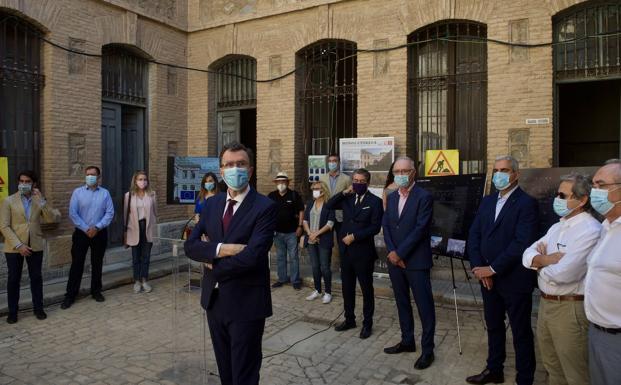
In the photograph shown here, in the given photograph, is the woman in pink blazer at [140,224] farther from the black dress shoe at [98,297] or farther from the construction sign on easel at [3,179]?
the construction sign on easel at [3,179]

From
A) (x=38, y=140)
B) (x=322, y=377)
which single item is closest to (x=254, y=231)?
(x=322, y=377)

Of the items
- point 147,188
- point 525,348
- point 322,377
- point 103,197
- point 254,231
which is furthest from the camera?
point 147,188

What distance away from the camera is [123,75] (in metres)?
10.6

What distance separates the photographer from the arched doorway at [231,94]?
37.6ft

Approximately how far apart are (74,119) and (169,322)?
4.97 meters

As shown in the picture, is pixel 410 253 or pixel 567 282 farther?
pixel 410 253

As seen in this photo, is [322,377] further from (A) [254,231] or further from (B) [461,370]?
(A) [254,231]

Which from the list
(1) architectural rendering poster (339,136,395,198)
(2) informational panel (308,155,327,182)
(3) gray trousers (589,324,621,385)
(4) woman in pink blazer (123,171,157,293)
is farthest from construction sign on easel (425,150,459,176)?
(3) gray trousers (589,324,621,385)

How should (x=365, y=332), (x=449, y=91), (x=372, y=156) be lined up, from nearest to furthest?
(x=365, y=332)
(x=372, y=156)
(x=449, y=91)

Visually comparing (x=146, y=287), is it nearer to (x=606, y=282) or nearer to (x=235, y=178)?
(x=235, y=178)

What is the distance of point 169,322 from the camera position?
6504 mm

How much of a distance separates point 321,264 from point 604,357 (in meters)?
4.86

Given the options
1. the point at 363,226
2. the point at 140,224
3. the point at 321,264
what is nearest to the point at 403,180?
the point at 363,226

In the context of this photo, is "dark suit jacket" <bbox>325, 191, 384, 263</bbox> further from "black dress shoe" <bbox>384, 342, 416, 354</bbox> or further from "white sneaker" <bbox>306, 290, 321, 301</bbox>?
"white sneaker" <bbox>306, 290, 321, 301</bbox>
